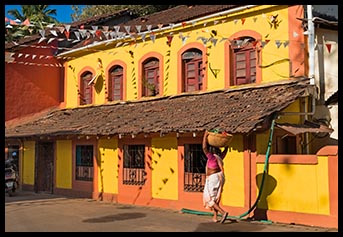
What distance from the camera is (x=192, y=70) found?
1499cm

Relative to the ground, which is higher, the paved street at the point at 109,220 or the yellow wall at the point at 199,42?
the yellow wall at the point at 199,42

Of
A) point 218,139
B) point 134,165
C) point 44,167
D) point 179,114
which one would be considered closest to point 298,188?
point 218,139

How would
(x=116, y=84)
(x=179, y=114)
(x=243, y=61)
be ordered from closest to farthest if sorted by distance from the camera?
(x=179, y=114), (x=243, y=61), (x=116, y=84)

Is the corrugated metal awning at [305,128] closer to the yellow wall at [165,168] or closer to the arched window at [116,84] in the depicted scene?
the yellow wall at [165,168]

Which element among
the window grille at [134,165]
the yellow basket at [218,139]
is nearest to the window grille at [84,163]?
the window grille at [134,165]

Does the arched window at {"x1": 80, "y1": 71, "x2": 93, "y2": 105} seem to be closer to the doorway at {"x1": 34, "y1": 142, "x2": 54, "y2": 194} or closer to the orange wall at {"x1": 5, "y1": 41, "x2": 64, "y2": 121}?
the orange wall at {"x1": 5, "y1": 41, "x2": 64, "y2": 121}

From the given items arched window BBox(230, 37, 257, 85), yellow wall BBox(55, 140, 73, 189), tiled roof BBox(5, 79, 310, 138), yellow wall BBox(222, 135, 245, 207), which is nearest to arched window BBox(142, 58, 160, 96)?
tiled roof BBox(5, 79, 310, 138)

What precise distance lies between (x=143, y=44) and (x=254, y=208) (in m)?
7.27

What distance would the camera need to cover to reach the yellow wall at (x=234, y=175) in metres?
11.9

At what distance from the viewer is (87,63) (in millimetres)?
18125

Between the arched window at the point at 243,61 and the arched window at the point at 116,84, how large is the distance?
474 centimetres

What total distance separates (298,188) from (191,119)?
351cm

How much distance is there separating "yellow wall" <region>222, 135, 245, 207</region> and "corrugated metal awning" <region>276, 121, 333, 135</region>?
1.18 m

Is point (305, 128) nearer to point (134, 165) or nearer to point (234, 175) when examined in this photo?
point (234, 175)
